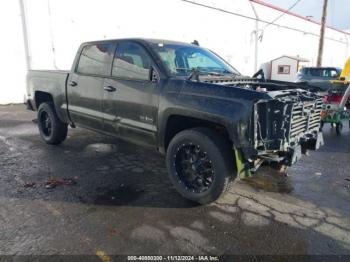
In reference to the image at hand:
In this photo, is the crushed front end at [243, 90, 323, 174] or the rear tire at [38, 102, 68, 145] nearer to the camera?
the crushed front end at [243, 90, 323, 174]

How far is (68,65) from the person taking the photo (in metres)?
12.8

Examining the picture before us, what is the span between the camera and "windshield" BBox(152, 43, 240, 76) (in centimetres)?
416

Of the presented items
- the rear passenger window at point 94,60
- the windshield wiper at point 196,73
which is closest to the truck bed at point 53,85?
the rear passenger window at point 94,60

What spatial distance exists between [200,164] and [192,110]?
64 cm

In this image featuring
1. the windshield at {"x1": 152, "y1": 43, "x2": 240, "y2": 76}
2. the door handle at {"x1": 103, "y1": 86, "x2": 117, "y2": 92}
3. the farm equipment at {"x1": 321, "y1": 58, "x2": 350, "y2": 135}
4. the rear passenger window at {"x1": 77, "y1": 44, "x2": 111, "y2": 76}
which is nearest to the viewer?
the windshield at {"x1": 152, "y1": 43, "x2": 240, "y2": 76}

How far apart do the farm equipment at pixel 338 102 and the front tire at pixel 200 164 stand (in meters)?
3.21

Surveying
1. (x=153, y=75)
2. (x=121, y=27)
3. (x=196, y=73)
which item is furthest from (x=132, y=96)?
(x=121, y=27)

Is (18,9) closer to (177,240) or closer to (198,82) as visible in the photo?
(198,82)

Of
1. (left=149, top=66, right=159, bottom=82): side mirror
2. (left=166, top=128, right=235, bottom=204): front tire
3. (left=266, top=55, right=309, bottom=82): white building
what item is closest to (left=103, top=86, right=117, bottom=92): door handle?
(left=149, top=66, right=159, bottom=82): side mirror

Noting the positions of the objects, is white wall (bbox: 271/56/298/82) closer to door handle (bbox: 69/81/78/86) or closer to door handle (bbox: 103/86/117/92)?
door handle (bbox: 69/81/78/86)

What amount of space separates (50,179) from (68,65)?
30.4 ft

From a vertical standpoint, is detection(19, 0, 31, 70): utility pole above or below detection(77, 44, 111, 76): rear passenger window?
above

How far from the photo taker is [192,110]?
3.59 m

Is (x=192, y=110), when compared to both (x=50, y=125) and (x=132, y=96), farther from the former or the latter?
(x=50, y=125)
